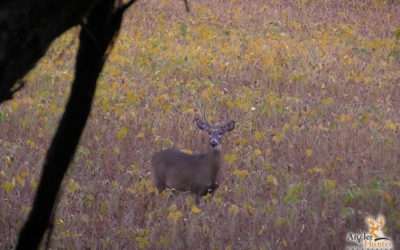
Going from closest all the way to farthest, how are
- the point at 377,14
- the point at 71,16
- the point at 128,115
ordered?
the point at 71,16
the point at 128,115
the point at 377,14

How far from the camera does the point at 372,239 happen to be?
5742 millimetres

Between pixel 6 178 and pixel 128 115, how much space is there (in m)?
2.79

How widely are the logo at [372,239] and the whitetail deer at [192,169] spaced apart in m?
1.81

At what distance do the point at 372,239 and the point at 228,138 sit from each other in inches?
136

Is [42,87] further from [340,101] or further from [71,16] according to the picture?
[71,16]

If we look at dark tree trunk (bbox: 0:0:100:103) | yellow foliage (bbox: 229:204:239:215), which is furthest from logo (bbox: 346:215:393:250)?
dark tree trunk (bbox: 0:0:100:103)

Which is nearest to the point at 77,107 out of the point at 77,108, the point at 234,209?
the point at 77,108

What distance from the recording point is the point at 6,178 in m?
7.13

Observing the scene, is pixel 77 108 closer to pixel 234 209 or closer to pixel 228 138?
pixel 234 209

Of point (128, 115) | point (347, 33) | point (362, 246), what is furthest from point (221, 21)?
point (362, 246)

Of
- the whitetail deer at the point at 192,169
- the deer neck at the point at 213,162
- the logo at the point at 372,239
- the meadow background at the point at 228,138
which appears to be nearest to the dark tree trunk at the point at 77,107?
the meadow background at the point at 228,138

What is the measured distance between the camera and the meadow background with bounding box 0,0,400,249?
5.98 metres

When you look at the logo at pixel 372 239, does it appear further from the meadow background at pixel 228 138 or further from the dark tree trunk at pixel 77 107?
the dark tree trunk at pixel 77 107

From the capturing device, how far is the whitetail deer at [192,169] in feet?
23.5
